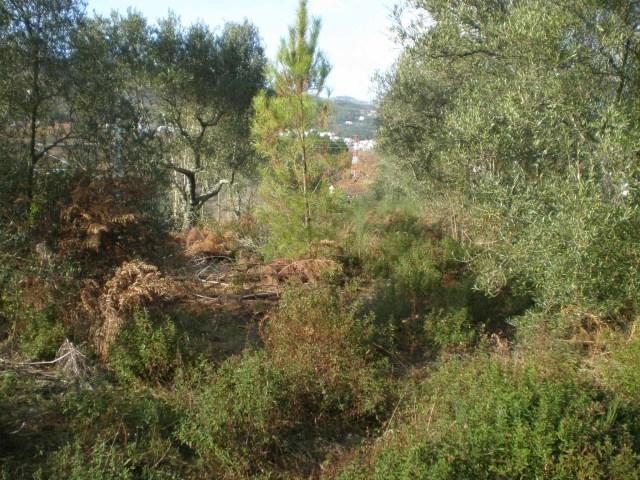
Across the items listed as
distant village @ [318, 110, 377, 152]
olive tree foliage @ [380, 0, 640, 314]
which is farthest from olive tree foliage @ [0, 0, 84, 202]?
olive tree foliage @ [380, 0, 640, 314]

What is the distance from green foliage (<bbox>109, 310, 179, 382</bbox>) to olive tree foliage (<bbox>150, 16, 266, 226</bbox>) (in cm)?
684

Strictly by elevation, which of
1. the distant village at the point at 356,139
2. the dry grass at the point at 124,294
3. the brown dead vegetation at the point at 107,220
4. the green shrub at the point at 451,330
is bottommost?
the green shrub at the point at 451,330

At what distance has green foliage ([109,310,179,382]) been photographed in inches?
222

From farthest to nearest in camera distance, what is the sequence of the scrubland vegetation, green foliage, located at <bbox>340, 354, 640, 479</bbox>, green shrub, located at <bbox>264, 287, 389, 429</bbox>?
1. green shrub, located at <bbox>264, 287, 389, 429</bbox>
2. the scrubland vegetation
3. green foliage, located at <bbox>340, 354, 640, 479</bbox>

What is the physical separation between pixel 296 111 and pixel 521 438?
20.1 ft

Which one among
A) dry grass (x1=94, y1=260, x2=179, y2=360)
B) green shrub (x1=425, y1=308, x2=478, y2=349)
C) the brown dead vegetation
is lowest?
green shrub (x1=425, y1=308, x2=478, y2=349)

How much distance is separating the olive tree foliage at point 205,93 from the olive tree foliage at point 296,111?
4.17 metres

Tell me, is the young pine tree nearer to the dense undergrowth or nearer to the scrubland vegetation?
the scrubland vegetation

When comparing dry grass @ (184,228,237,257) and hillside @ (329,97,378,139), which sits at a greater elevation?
hillside @ (329,97,378,139)

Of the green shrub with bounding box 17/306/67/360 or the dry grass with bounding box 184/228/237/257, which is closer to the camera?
the green shrub with bounding box 17/306/67/360

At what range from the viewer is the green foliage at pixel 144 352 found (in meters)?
5.63

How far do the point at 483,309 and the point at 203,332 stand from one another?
12.6 ft

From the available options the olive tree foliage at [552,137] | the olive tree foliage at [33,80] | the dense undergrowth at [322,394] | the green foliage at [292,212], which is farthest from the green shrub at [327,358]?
the olive tree foliage at [33,80]

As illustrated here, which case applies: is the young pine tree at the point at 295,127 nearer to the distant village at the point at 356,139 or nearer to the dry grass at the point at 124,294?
the distant village at the point at 356,139
